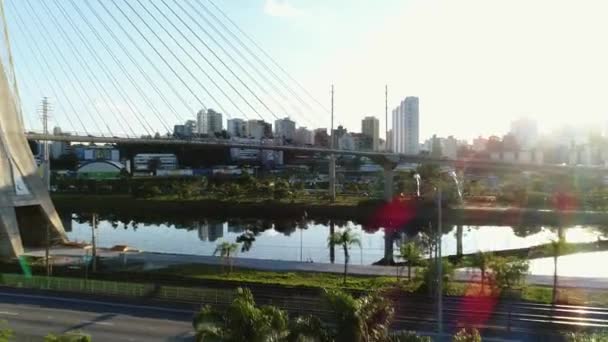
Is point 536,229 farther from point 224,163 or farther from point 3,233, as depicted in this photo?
point 224,163

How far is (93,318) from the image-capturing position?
42.3ft

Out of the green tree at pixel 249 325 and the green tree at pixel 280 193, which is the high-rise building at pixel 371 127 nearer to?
the green tree at pixel 280 193

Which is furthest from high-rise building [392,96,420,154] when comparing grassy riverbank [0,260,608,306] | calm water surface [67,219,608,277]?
grassy riverbank [0,260,608,306]

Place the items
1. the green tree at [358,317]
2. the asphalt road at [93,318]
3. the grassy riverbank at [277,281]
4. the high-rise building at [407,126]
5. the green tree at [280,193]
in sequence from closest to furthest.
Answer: the green tree at [358,317] → the asphalt road at [93,318] → the grassy riverbank at [277,281] → the green tree at [280,193] → the high-rise building at [407,126]

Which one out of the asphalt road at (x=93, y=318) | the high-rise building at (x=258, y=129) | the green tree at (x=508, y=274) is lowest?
the asphalt road at (x=93, y=318)

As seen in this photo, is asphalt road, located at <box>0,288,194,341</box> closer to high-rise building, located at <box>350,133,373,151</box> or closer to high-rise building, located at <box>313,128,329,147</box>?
high-rise building, located at <box>313,128,329,147</box>

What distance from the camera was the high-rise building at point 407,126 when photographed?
105m

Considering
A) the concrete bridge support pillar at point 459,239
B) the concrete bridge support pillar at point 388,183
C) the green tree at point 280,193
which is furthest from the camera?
the green tree at point 280,193

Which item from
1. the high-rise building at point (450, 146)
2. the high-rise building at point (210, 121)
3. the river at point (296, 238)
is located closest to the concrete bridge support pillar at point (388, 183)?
the river at point (296, 238)

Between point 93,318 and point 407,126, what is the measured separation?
9581cm

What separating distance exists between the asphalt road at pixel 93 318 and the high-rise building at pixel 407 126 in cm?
9165

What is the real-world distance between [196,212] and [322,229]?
485 inches

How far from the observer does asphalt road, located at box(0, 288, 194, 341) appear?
38.1 ft

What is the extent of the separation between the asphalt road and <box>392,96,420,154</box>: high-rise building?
301 feet
